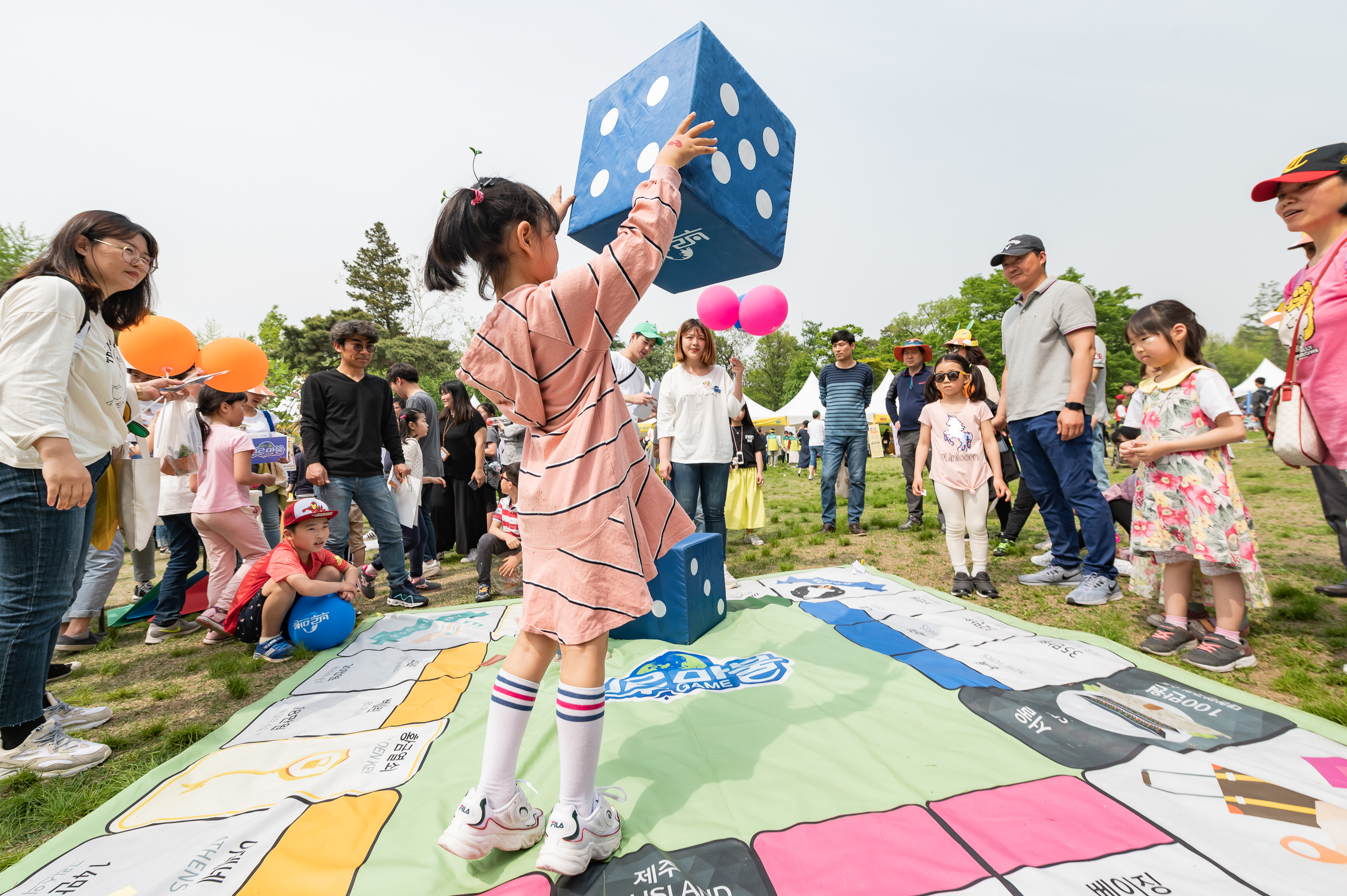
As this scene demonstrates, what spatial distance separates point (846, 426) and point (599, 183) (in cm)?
477

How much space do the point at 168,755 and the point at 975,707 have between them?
3.03 metres

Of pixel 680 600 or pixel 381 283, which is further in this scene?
pixel 381 283

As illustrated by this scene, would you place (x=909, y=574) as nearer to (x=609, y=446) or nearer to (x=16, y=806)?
(x=609, y=446)

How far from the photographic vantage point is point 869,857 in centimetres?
142

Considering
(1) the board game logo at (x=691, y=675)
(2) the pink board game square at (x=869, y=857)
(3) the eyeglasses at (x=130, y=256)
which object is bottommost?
(1) the board game logo at (x=691, y=675)

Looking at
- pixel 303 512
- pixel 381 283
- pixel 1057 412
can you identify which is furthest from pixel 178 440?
pixel 381 283

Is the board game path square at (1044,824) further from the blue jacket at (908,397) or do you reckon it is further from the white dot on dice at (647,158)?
the blue jacket at (908,397)

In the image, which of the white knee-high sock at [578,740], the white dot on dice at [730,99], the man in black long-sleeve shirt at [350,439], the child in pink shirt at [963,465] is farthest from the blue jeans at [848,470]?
the white knee-high sock at [578,740]

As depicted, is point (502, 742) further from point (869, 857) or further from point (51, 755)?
point (51, 755)

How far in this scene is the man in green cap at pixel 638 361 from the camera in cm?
422

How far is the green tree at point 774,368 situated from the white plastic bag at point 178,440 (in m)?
49.0

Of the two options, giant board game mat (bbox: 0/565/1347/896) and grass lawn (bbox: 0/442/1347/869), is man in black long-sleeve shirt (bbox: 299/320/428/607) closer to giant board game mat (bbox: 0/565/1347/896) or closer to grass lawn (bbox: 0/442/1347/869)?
grass lawn (bbox: 0/442/1347/869)

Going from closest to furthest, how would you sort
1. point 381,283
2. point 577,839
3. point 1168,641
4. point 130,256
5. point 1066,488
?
1. point 577,839
2. point 130,256
3. point 1168,641
4. point 1066,488
5. point 381,283

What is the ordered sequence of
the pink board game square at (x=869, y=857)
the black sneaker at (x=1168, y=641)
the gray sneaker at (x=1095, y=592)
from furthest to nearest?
the gray sneaker at (x=1095, y=592) < the black sneaker at (x=1168, y=641) < the pink board game square at (x=869, y=857)
